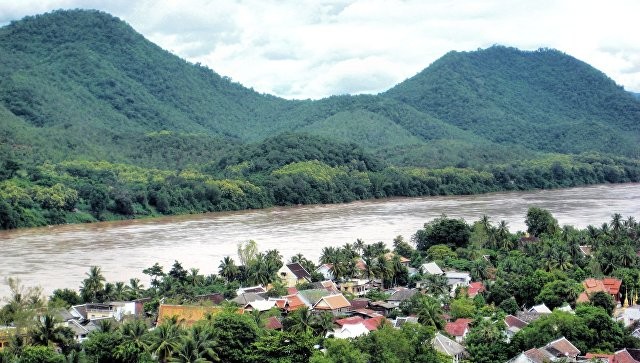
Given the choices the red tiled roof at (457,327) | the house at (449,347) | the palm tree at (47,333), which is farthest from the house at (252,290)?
the house at (449,347)

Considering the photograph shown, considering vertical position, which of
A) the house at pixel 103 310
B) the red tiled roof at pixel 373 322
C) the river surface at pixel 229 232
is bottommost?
the red tiled roof at pixel 373 322

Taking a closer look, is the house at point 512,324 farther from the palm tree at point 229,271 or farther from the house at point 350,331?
the palm tree at point 229,271

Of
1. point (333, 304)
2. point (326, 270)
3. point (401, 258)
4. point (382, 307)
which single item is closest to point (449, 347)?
point (333, 304)

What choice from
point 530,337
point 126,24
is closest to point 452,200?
point 530,337

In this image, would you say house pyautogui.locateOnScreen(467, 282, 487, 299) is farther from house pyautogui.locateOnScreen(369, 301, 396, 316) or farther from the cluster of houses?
house pyautogui.locateOnScreen(369, 301, 396, 316)

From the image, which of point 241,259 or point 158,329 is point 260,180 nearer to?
point 241,259

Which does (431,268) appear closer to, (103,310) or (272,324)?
(272,324)
